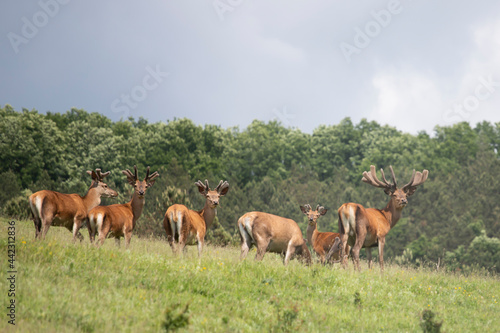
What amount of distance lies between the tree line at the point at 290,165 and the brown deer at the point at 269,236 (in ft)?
66.7

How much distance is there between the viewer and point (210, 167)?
54188 millimetres

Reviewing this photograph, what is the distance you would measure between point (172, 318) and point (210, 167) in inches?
1883

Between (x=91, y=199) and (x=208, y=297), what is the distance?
6.80 metres

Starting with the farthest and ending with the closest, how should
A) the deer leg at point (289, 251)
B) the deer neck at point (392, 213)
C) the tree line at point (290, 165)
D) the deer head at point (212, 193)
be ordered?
the tree line at point (290, 165)
the deer neck at point (392, 213)
the deer head at point (212, 193)
the deer leg at point (289, 251)

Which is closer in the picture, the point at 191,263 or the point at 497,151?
the point at 191,263

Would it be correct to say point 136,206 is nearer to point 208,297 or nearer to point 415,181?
point 208,297

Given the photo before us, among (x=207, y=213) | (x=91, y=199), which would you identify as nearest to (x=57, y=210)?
(x=91, y=199)

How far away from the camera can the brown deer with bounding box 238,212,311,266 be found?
11.9m

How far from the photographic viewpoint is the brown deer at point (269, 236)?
11875mm

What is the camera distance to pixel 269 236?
39.2ft

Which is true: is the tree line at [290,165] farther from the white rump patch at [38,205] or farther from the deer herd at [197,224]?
the white rump patch at [38,205]

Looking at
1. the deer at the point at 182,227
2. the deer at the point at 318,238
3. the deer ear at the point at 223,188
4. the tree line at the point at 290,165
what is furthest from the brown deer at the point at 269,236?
the tree line at the point at 290,165

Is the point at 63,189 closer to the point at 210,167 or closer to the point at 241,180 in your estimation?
the point at 210,167

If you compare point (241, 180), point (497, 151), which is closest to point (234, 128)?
point (241, 180)
